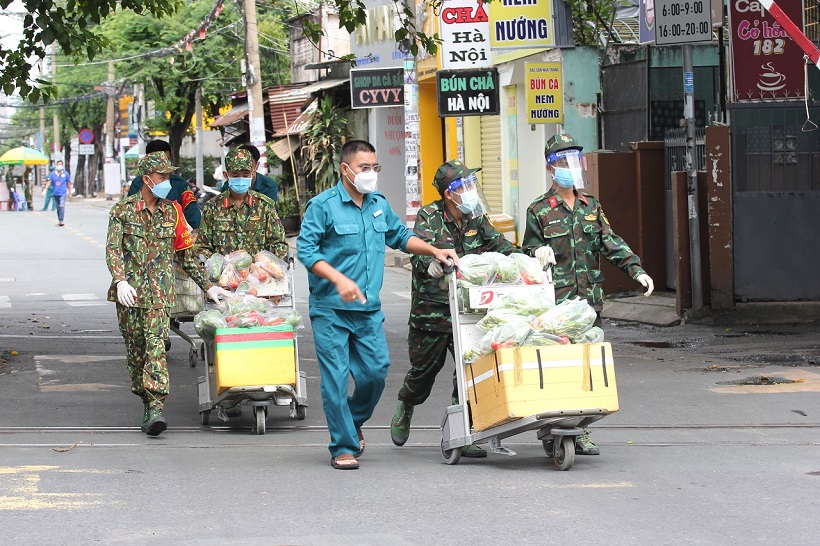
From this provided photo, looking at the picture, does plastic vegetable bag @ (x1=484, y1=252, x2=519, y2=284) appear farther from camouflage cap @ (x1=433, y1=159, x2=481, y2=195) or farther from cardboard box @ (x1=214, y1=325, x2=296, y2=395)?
cardboard box @ (x1=214, y1=325, x2=296, y2=395)

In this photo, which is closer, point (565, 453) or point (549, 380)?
point (549, 380)

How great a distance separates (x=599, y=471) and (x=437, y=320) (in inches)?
50.7

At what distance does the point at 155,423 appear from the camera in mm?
8727

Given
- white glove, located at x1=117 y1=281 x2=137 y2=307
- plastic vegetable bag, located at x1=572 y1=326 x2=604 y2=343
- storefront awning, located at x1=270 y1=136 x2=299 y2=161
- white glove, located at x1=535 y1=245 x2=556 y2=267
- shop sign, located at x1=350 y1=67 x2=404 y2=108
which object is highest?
shop sign, located at x1=350 y1=67 x2=404 y2=108

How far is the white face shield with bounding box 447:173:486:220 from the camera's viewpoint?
7816mm

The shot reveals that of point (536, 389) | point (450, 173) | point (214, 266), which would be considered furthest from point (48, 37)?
point (536, 389)

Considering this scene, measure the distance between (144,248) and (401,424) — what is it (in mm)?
2074

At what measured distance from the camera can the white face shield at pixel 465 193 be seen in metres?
7.82

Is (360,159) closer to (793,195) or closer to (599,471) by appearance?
(599,471)

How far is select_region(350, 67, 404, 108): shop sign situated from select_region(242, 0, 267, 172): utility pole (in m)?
4.54

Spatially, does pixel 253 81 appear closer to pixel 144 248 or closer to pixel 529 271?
pixel 144 248

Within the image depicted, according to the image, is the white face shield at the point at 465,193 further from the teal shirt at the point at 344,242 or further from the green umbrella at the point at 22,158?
the green umbrella at the point at 22,158

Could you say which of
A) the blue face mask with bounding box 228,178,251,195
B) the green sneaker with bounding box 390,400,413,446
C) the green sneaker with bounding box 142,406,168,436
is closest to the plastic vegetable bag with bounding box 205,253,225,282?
the blue face mask with bounding box 228,178,251,195

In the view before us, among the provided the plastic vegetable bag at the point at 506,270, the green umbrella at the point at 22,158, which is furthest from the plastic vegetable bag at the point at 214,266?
the green umbrella at the point at 22,158
